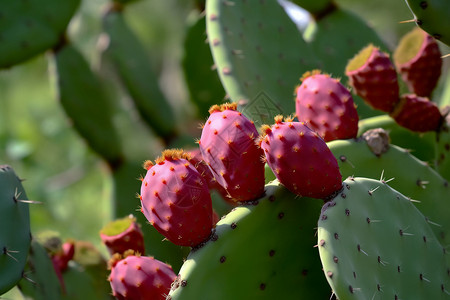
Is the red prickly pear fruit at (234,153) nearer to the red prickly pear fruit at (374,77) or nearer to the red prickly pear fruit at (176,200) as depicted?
the red prickly pear fruit at (176,200)

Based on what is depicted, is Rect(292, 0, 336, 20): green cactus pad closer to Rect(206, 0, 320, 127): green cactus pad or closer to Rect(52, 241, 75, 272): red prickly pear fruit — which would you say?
Rect(206, 0, 320, 127): green cactus pad

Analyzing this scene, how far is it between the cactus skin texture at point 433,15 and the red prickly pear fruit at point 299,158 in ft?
1.16

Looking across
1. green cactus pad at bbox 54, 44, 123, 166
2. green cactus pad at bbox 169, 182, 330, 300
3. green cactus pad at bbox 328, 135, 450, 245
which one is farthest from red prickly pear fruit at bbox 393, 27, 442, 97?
green cactus pad at bbox 54, 44, 123, 166

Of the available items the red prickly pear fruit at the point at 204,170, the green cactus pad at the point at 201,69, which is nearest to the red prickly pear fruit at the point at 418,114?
the red prickly pear fruit at the point at 204,170

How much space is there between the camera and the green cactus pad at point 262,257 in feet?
5.37

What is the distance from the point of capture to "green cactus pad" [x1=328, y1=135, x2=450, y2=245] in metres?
1.99

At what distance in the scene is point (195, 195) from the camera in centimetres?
166

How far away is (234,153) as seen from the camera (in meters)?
1.69

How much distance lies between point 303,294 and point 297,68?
97 centimetres

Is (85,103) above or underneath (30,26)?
underneath

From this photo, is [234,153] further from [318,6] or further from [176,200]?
[318,6]

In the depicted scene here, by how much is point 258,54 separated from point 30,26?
53.8 inches

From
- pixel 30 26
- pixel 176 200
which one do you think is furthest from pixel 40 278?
pixel 30 26

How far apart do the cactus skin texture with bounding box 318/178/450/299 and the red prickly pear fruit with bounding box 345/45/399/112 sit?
20.0 inches
